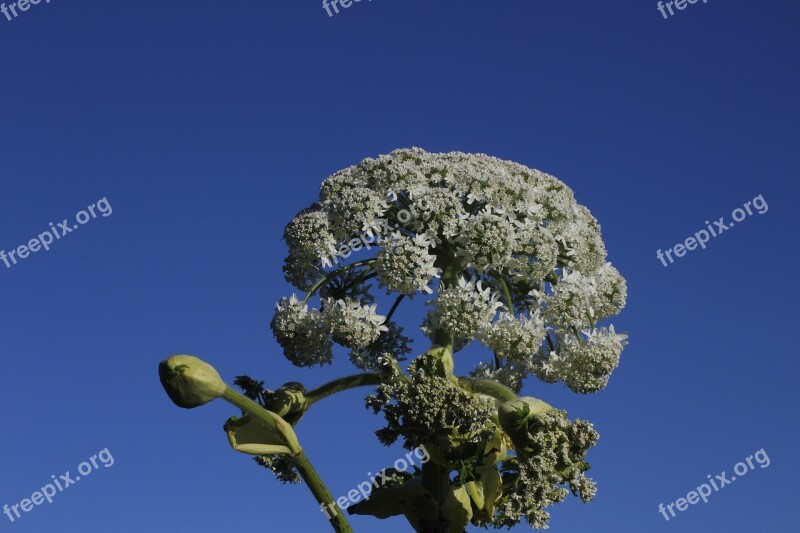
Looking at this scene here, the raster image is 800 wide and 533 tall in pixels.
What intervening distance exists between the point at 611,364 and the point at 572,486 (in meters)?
1.00

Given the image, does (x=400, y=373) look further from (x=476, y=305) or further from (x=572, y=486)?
(x=572, y=486)

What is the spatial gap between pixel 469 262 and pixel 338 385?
1.34 m

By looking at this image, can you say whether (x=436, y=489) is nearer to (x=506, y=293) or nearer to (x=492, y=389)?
(x=492, y=389)

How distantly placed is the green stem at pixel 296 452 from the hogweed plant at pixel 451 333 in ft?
0.03

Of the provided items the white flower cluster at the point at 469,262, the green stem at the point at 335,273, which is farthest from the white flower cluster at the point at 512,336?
the green stem at the point at 335,273

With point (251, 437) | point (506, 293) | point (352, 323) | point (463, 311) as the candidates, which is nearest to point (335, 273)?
point (352, 323)

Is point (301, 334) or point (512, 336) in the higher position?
point (301, 334)

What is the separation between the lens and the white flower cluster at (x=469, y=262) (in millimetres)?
7055

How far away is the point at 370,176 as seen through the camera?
7934 mm

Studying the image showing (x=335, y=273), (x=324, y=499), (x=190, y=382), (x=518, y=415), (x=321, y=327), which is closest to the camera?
(x=190, y=382)

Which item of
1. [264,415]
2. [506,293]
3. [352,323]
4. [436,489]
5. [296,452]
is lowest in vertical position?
[436,489]

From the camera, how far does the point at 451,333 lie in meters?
6.96

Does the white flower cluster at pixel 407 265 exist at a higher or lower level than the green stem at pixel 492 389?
higher

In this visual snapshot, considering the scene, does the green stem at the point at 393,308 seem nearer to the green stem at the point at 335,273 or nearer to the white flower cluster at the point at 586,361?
the green stem at the point at 335,273
